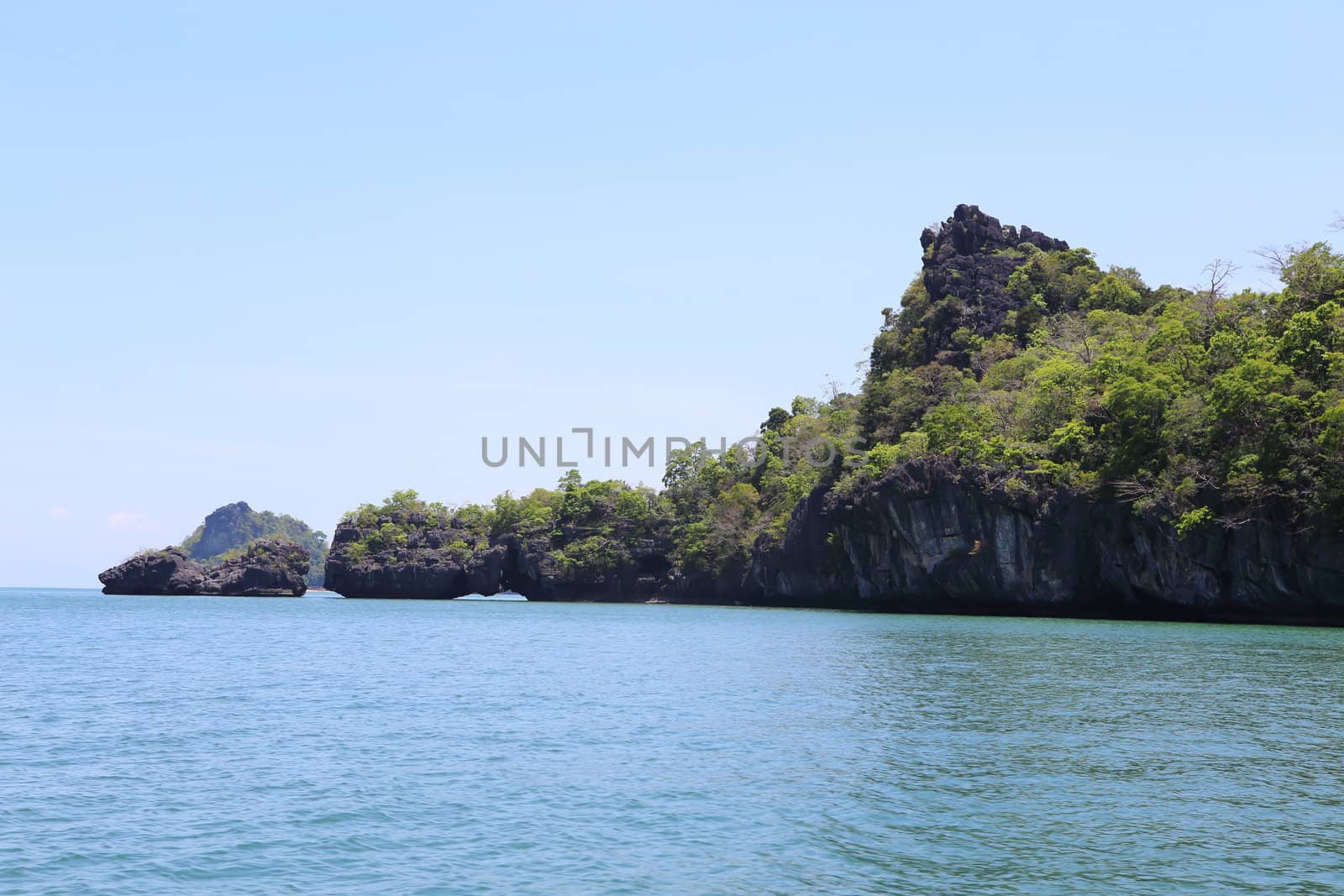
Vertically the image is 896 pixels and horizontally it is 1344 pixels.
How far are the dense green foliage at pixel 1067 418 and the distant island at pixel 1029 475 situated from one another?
132mm

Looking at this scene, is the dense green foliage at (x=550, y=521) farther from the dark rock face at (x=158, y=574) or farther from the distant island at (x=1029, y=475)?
the dark rock face at (x=158, y=574)

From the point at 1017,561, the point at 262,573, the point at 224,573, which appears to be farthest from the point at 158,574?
the point at 1017,561

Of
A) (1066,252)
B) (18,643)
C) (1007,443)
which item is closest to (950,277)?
(1066,252)

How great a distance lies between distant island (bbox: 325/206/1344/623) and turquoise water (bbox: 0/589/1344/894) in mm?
15362

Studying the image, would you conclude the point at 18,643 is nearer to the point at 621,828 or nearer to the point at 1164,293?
the point at 621,828

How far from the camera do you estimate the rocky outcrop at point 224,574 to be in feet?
366

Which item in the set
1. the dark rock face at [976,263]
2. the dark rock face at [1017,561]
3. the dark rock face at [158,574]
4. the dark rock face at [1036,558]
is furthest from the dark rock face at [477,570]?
the dark rock face at [976,263]

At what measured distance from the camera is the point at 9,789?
13781 millimetres

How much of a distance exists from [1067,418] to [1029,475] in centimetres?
415

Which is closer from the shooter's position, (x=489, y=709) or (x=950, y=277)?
(x=489, y=709)

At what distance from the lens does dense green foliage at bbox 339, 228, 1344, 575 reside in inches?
1667

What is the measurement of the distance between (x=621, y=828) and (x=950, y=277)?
72.5 meters

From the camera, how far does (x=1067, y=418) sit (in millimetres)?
54875

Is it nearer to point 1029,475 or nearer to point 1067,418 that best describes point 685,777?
point 1029,475
